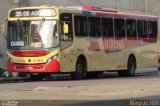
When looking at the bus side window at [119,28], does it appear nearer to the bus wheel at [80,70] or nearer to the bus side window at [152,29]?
the bus side window at [152,29]

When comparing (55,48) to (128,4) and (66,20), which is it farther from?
(128,4)

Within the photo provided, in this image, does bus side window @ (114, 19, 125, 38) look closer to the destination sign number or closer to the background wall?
the destination sign number

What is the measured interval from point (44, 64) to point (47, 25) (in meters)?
1.79

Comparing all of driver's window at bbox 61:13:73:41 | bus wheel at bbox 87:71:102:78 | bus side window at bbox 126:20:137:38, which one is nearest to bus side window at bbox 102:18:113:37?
bus side window at bbox 126:20:137:38

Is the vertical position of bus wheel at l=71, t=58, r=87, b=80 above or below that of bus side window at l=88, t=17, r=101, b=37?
below

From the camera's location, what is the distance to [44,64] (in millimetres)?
26125

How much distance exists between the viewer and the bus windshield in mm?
26125

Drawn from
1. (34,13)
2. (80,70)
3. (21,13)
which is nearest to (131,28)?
(80,70)

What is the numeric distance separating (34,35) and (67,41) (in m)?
1.61

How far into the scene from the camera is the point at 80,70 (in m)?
27.8

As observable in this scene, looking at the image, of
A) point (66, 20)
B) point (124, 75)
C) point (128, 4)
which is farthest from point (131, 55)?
point (128, 4)

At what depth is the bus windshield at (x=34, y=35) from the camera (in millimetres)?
26125

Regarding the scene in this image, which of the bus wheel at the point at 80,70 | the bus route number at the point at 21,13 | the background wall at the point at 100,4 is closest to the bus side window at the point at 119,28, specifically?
the bus wheel at the point at 80,70

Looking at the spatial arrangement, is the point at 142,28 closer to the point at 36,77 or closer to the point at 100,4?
the point at 36,77
